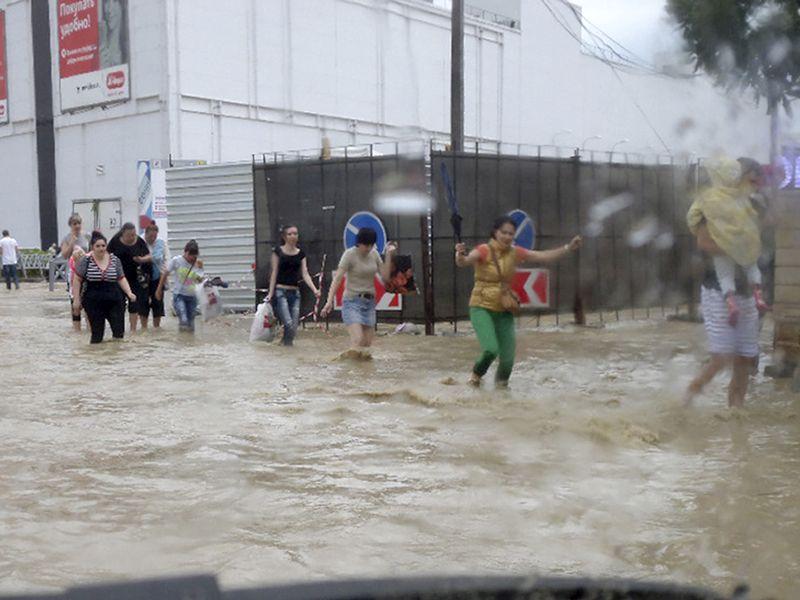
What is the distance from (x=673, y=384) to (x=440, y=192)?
5814 mm

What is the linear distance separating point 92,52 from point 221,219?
16894mm

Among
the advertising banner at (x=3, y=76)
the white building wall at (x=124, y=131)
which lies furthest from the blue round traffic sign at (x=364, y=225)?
the advertising banner at (x=3, y=76)

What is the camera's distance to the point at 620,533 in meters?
4.52

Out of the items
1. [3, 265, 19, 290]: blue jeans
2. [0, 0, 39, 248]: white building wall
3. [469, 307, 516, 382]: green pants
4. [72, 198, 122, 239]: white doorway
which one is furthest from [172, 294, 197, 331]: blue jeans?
[0, 0, 39, 248]: white building wall

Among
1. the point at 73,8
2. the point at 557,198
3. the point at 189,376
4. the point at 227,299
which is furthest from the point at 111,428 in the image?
the point at 73,8

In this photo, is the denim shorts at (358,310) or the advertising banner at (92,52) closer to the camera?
the denim shorts at (358,310)

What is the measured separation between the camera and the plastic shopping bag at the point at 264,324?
1245 centimetres

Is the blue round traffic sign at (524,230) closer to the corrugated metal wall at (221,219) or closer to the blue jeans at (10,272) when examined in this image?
the corrugated metal wall at (221,219)

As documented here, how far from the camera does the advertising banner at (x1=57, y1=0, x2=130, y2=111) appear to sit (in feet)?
100

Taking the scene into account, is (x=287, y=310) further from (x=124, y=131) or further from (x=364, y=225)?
(x=124, y=131)

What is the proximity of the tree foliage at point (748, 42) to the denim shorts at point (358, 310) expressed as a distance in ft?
20.1

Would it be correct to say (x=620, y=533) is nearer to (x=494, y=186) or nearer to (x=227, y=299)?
(x=494, y=186)

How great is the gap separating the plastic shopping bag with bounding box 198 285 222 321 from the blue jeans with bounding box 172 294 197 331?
134 millimetres

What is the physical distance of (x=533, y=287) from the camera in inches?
536
